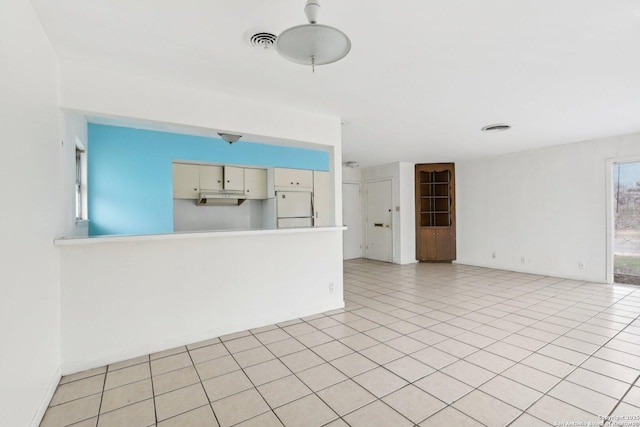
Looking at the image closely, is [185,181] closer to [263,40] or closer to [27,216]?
[27,216]

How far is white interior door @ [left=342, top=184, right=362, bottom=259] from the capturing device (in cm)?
796

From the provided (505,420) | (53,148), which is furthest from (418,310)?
(53,148)

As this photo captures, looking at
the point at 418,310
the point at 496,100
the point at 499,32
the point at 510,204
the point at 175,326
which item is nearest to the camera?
the point at 499,32

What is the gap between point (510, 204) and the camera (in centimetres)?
619

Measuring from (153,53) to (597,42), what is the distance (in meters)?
3.08

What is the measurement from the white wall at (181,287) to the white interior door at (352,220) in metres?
4.15

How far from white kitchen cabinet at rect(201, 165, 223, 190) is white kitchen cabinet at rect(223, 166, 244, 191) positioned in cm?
10

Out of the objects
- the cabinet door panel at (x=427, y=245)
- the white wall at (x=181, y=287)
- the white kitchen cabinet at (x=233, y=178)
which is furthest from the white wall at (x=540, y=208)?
the white kitchen cabinet at (x=233, y=178)

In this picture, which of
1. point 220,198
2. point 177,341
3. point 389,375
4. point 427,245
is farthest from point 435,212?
point 177,341

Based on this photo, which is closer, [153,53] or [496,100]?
[153,53]

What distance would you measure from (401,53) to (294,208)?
12.6 ft

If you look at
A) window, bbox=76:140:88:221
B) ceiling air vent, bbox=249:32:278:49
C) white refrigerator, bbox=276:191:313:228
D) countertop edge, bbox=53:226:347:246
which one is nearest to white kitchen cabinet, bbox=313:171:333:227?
white refrigerator, bbox=276:191:313:228

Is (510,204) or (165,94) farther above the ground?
(165,94)

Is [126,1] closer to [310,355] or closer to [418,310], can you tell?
[310,355]
